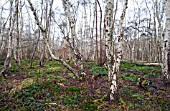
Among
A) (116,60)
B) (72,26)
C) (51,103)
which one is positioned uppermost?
(72,26)

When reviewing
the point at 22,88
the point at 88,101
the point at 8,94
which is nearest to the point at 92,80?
the point at 88,101

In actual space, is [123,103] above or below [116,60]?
below

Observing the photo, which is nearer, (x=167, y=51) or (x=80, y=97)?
(x=80, y=97)

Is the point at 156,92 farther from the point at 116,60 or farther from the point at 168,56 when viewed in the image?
the point at 116,60

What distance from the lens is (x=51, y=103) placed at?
5887 mm

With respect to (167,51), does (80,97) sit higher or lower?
lower

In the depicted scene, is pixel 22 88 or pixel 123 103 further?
pixel 22 88

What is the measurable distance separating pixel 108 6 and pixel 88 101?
10.9ft

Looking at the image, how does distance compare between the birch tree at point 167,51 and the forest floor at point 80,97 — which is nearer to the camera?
the forest floor at point 80,97

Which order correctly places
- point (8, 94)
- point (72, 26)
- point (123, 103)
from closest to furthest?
point (123, 103) < point (8, 94) < point (72, 26)

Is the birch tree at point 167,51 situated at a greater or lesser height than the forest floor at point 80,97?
greater

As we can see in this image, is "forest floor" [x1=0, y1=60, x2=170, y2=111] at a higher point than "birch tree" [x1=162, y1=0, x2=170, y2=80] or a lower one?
lower

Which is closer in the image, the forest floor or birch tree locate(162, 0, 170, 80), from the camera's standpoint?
the forest floor

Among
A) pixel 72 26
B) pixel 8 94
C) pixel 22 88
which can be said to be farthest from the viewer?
pixel 72 26
